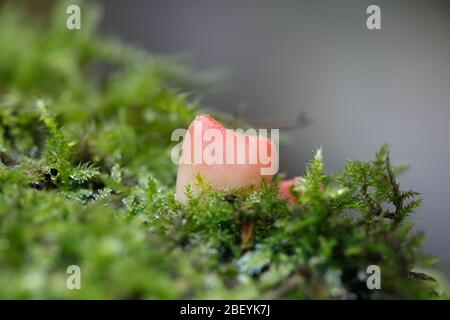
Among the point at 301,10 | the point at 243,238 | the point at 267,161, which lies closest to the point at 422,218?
the point at 301,10

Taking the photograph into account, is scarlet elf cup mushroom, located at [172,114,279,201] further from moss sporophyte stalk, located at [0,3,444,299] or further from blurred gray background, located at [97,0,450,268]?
blurred gray background, located at [97,0,450,268]

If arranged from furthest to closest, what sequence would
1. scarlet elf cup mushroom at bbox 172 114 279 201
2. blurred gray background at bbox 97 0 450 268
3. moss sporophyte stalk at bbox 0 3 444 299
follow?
blurred gray background at bbox 97 0 450 268, scarlet elf cup mushroom at bbox 172 114 279 201, moss sporophyte stalk at bbox 0 3 444 299

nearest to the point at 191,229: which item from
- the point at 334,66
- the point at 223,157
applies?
the point at 223,157

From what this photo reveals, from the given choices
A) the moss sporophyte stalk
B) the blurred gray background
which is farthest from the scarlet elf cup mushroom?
the blurred gray background

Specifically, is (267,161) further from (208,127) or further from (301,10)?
(301,10)

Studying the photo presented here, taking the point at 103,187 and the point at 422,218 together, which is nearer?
the point at 103,187

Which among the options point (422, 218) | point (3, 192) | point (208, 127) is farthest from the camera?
point (422, 218)

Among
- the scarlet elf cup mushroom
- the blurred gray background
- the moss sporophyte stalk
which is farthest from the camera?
the blurred gray background

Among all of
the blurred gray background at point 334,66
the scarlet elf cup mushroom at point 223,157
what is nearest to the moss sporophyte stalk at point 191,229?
the scarlet elf cup mushroom at point 223,157

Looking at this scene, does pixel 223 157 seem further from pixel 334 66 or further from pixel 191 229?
pixel 334 66
